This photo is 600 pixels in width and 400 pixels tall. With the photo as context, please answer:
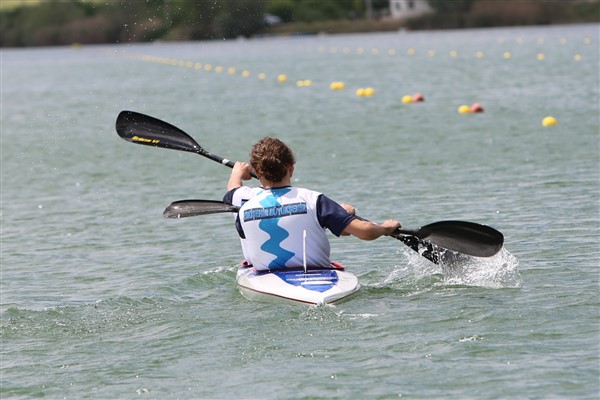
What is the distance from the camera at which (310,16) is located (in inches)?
3123

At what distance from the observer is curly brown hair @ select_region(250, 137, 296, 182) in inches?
338

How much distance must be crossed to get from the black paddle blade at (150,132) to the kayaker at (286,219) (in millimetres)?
2611

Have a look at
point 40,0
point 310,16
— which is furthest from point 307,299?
point 310,16

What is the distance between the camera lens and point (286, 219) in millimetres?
8812

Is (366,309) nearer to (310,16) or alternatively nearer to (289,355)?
(289,355)

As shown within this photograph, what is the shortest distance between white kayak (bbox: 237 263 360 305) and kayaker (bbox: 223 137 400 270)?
3.7 inches

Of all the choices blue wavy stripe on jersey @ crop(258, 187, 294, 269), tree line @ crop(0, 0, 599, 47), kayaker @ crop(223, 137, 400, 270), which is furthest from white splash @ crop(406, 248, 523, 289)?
tree line @ crop(0, 0, 599, 47)

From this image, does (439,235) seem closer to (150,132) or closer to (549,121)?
(150,132)

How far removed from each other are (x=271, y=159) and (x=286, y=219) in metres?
0.49

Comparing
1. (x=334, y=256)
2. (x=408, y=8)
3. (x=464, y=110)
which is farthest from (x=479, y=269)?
(x=408, y=8)

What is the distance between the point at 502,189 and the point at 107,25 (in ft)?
140

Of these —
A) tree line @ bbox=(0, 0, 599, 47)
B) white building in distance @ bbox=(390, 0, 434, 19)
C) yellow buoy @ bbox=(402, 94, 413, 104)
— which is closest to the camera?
yellow buoy @ bbox=(402, 94, 413, 104)

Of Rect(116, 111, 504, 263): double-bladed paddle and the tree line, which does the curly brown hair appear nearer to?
Rect(116, 111, 504, 263): double-bladed paddle

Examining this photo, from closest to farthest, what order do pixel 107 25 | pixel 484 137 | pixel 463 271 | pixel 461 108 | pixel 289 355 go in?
pixel 289 355
pixel 463 271
pixel 484 137
pixel 461 108
pixel 107 25
